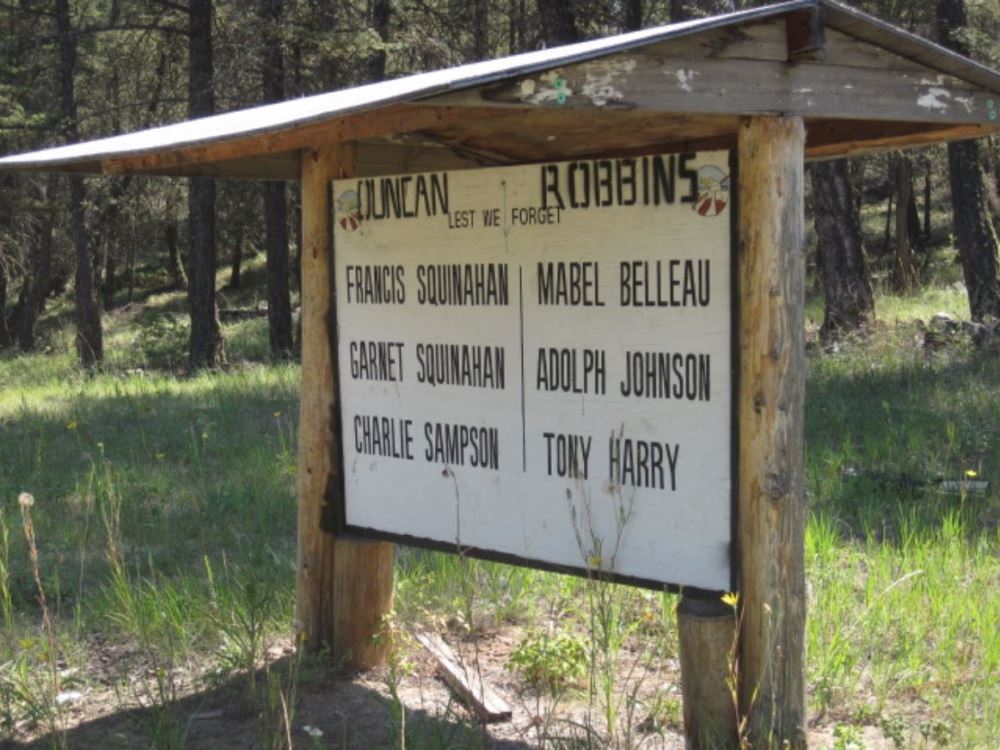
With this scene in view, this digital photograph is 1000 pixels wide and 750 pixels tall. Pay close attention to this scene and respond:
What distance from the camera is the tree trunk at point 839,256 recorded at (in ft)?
45.2

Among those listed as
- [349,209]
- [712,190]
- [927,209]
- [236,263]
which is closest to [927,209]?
[927,209]

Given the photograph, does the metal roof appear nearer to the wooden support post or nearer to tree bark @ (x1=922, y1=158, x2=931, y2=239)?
the wooden support post

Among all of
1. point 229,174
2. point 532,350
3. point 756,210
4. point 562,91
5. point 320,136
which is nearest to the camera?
point 562,91

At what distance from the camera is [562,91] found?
328 centimetres

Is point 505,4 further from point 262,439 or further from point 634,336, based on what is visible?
point 634,336

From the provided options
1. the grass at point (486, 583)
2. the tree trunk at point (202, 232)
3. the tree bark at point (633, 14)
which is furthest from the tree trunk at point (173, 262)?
the grass at point (486, 583)

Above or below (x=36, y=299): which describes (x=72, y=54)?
above

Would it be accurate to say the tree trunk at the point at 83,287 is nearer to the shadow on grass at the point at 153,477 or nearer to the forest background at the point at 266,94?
the forest background at the point at 266,94

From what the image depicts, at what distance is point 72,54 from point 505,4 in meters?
7.91

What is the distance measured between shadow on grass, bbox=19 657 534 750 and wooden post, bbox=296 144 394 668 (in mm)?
201

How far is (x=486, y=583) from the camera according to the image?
581 cm

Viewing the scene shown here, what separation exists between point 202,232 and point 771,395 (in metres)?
16.3

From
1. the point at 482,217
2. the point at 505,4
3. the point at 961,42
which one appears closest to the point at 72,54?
the point at 505,4

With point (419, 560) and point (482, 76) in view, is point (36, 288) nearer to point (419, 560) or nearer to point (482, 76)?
point (419, 560)
